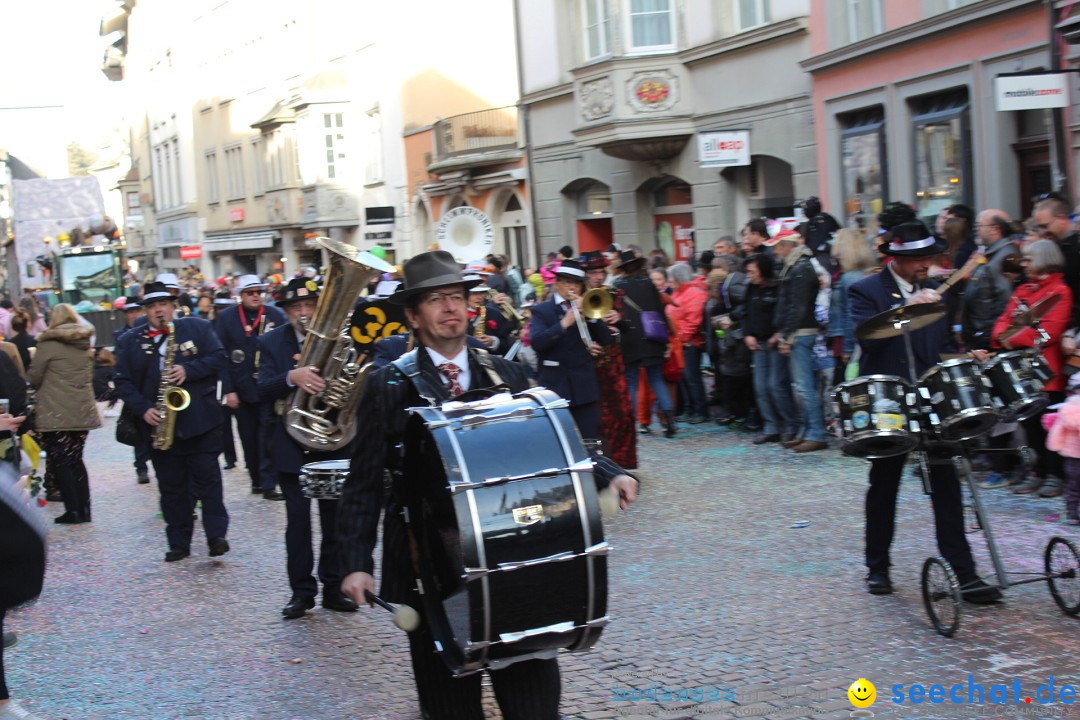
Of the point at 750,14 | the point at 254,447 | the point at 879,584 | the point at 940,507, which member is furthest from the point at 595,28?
the point at 940,507

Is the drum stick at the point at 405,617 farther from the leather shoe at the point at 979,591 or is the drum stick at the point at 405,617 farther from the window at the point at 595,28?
the window at the point at 595,28

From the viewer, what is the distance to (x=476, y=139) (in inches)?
1171

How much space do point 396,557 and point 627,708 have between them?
5.35ft

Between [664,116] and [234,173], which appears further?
[234,173]

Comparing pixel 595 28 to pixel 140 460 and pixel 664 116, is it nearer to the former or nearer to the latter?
pixel 664 116

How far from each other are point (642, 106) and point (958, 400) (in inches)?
623

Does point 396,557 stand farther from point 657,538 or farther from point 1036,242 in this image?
point 1036,242

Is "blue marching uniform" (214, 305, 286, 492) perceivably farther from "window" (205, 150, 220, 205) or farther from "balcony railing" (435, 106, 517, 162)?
"window" (205, 150, 220, 205)

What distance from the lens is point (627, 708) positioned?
5.79 metres

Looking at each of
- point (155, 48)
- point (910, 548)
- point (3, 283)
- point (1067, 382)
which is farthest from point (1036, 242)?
point (155, 48)

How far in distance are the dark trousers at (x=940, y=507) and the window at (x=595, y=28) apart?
1671cm

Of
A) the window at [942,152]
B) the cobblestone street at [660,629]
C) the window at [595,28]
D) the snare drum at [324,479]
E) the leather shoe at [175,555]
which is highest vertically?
the window at [595,28]

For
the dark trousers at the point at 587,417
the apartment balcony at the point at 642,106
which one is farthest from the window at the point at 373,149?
the dark trousers at the point at 587,417

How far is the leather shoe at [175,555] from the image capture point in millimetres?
9586
